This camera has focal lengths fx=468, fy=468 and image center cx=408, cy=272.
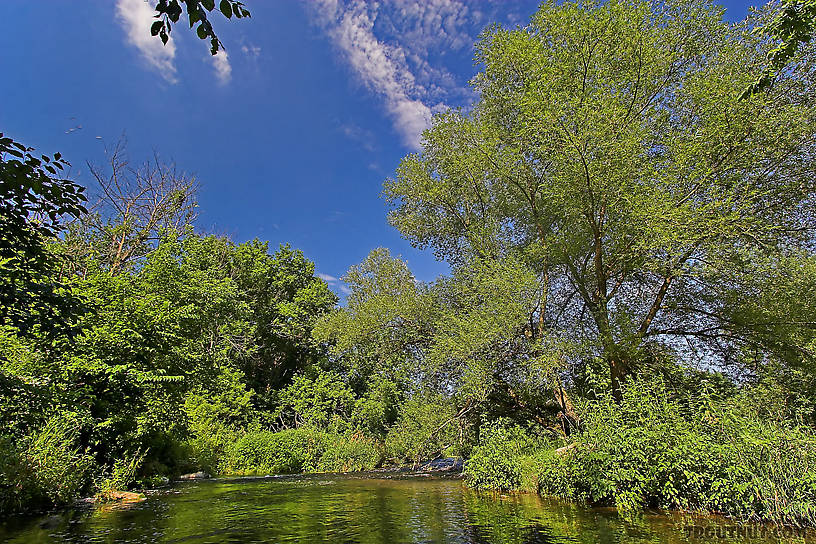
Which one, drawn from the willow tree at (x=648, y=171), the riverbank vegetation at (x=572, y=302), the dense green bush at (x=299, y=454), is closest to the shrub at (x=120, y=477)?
the riverbank vegetation at (x=572, y=302)

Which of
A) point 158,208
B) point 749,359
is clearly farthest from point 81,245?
point 749,359

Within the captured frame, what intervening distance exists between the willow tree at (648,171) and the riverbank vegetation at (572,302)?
3.4 inches

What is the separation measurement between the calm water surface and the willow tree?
6.59 m

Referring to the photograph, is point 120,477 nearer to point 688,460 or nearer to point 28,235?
point 28,235

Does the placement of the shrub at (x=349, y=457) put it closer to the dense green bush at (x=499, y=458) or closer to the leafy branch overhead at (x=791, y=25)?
the dense green bush at (x=499, y=458)

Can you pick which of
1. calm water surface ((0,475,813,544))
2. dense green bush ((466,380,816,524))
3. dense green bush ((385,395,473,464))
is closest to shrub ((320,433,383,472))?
dense green bush ((385,395,473,464))

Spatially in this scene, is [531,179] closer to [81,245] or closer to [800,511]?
[800,511]

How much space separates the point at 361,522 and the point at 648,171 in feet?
42.1

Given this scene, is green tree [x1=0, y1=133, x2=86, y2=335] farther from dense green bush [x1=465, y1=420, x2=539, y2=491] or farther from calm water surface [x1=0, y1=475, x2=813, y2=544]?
dense green bush [x1=465, y1=420, x2=539, y2=491]

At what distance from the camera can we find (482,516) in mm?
10930

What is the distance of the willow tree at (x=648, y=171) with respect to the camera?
13875 mm

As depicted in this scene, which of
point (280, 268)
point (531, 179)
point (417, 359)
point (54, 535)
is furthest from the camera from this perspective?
point (280, 268)

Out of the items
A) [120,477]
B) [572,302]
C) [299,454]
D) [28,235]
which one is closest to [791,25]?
[28,235]

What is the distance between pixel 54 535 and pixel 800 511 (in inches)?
529
